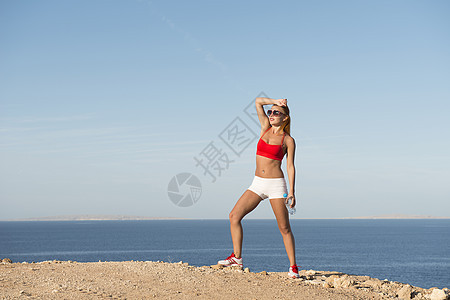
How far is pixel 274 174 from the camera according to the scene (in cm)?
850

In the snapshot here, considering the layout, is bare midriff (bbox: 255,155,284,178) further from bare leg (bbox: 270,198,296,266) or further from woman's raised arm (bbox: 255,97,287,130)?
woman's raised arm (bbox: 255,97,287,130)

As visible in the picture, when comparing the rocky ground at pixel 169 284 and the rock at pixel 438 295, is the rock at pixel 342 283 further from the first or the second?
the rock at pixel 438 295

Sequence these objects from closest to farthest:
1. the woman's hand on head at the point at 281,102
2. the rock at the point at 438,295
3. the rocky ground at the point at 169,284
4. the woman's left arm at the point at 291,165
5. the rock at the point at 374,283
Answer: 1. the rocky ground at the point at 169,284
2. the woman's left arm at the point at 291,165
3. the woman's hand on head at the point at 281,102
4. the rock at the point at 438,295
5. the rock at the point at 374,283

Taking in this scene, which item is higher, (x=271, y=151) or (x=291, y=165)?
(x=271, y=151)

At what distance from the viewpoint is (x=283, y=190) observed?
8445 mm

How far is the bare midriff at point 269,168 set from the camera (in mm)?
8500

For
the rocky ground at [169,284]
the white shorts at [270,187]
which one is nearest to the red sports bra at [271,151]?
the white shorts at [270,187]

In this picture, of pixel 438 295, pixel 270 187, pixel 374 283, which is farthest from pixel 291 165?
pixel 438 295

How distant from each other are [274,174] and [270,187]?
0.80 feet

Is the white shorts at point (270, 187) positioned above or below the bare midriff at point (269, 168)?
below

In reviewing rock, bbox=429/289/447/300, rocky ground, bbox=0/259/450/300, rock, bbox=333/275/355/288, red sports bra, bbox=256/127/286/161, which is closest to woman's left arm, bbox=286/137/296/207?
red sports bra, bbox=256/127/286/161

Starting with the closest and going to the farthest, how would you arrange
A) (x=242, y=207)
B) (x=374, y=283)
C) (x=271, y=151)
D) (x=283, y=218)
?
(x=283, y=218), (x=271, y=151), (x=242, y=207), (x=374, y=283)

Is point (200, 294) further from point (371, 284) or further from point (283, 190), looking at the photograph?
point (371, 284)

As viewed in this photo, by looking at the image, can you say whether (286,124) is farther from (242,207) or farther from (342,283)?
(342,283)
